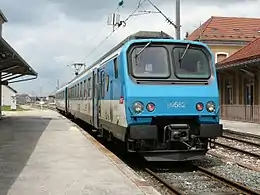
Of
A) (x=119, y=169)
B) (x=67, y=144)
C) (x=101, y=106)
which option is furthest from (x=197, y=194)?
(x=67, y=144)

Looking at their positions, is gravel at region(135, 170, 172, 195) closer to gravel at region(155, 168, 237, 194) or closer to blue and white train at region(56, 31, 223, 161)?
gravel at region(155, 168, 237, 194)

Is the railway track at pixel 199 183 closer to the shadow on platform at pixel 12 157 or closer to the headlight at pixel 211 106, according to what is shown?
the headlight at pixel 211 106

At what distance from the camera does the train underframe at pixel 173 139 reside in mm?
10320

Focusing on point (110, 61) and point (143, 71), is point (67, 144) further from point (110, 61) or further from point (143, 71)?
point (143, 71)

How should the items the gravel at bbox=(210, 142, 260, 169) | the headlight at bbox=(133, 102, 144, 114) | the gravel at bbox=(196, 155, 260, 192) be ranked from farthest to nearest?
the gravel at bbox=(210, 142, 260, 169)
the headlight at bbox=(133, 102, 144, 114)
the gravel at bbox=(196, 155, 260, 192)

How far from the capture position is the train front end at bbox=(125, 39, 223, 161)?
10.3 meters

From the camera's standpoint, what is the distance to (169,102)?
1046 centimetres

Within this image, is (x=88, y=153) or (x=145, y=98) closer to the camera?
(x=145, y=98)

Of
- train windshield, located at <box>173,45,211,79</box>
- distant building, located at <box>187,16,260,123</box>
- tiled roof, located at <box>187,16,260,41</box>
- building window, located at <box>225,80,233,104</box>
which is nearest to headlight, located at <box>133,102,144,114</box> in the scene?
train windshield, located at <box>173,45,211,79</box>

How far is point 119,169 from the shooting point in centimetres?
980

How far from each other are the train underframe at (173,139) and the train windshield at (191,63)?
3.45 feet

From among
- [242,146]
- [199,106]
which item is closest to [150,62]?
[199,106]

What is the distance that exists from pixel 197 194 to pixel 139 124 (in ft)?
7.50

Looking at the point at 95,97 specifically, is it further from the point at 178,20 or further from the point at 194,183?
the point at 178,20
